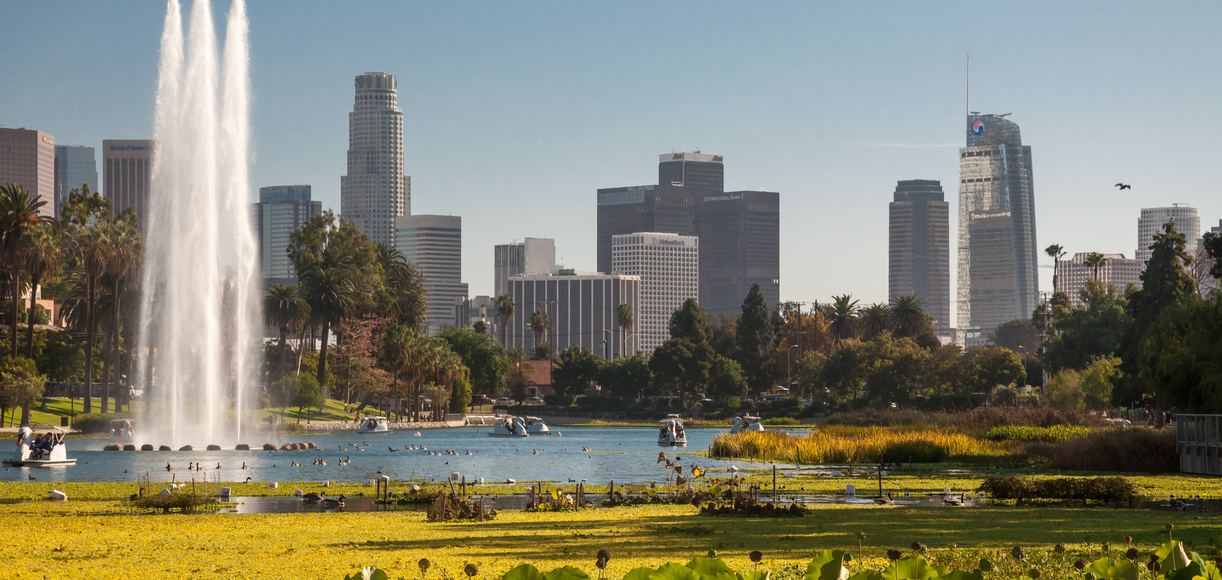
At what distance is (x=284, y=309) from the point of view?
153875 mm

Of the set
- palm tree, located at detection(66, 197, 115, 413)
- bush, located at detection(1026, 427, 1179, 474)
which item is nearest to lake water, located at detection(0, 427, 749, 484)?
palm tree, located at detection(66, 197, 115, 413)

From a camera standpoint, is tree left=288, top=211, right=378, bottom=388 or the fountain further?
tree left=288, top=211, right=378, bottom=388

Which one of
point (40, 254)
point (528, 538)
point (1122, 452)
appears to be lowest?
point (1122, 452)

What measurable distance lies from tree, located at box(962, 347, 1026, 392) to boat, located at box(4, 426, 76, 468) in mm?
105596

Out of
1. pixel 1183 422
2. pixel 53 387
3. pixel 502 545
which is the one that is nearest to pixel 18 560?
pixel 502 545

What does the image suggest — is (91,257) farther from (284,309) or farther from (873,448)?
(873,448)

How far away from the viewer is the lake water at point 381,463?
69125 mm

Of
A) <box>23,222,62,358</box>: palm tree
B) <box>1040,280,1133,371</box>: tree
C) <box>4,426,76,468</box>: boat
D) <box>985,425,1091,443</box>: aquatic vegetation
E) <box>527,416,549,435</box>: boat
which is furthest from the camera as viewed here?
<box>527,416,549,435</box>: boat

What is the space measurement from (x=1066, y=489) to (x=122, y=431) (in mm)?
80568

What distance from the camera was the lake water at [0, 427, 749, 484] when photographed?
69.1 m

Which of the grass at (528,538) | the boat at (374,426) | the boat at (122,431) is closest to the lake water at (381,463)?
the boat at (122,431)

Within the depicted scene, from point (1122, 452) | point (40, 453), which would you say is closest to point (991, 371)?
point (1122, 452)

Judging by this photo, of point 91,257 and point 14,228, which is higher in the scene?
point 14,228

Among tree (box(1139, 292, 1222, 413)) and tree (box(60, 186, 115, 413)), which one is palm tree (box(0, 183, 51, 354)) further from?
tree (box(1139, 292, 1222, 413))
